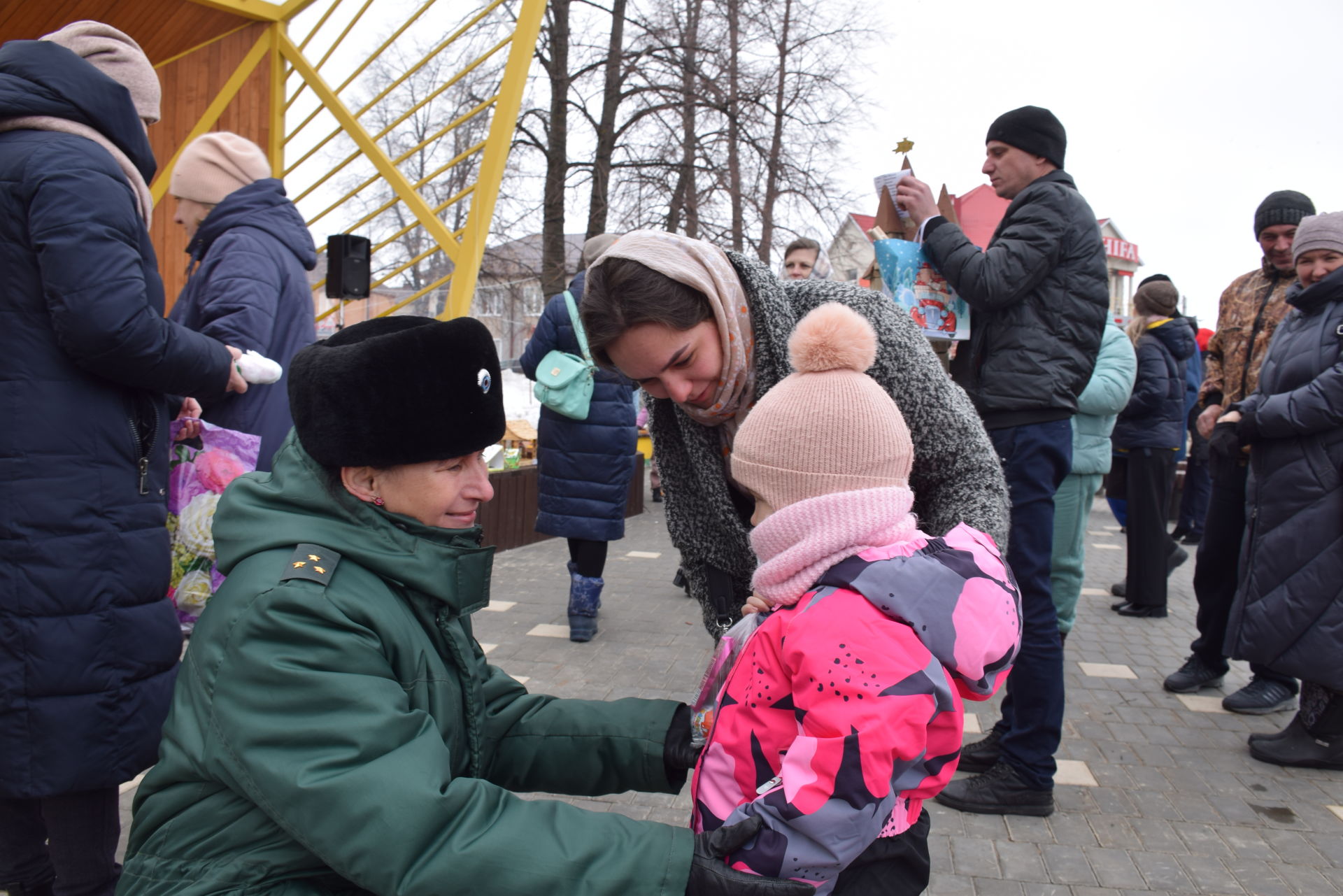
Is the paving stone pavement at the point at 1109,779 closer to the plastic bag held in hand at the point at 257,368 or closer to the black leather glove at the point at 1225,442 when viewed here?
the black leather glove at the point at 1225,442

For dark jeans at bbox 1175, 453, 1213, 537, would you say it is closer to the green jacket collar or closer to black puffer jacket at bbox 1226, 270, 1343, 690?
black puffer jacket at bbox 1226, 270, 1343, 690

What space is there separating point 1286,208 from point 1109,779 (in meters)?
2.71

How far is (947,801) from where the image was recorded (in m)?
3.09

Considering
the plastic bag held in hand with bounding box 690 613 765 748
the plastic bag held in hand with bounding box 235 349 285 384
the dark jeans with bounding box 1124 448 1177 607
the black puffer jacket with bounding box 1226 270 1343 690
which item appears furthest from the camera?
the dark jeans with bounding box 1124 448 1177 607

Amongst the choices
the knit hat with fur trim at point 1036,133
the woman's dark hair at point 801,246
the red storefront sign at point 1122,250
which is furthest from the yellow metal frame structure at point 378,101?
the red storefront sign at point 1122,250

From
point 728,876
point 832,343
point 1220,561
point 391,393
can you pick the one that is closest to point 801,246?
point 1220,561

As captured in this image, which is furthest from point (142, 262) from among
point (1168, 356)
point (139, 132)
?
point (1168, 356)

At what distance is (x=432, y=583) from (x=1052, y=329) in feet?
7.39

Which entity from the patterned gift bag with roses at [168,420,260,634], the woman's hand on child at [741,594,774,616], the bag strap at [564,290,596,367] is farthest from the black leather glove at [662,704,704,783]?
the bag strap at [564,290,596,367]

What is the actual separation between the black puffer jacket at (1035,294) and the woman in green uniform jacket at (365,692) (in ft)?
5.88

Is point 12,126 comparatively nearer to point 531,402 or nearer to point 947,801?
point 947,801

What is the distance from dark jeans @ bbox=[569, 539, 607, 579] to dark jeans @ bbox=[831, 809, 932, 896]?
3.74 meters

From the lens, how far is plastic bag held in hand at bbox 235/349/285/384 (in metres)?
2.62

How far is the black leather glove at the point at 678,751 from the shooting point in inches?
66.2
